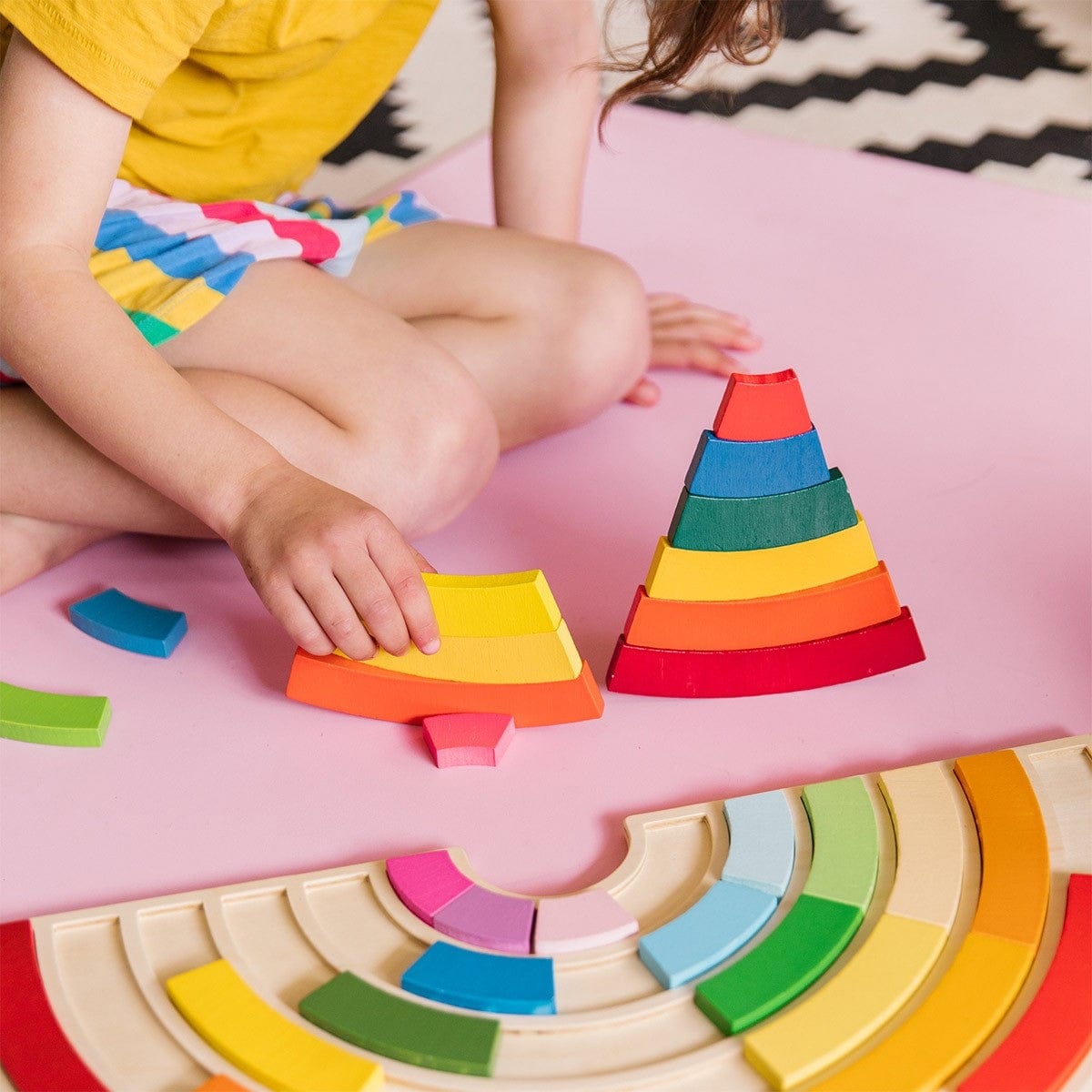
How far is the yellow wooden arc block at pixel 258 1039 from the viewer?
61 cm

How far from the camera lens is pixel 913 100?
159 centimetres

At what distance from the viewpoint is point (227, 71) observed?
0.96 metres

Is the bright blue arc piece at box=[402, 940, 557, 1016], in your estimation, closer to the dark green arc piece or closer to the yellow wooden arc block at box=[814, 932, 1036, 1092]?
the yellow wooden arc block at box=[814, 932, 1036, 1092]

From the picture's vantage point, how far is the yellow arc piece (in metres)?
0.62

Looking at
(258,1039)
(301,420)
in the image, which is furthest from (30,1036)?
(301,420)

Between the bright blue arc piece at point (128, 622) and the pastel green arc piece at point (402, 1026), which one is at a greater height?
the bright blue arc piece at point (128, 622)

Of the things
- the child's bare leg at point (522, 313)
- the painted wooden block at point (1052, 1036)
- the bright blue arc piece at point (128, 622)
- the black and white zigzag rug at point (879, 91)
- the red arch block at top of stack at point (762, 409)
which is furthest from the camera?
the black and white zigzag rug at point (879, 91)

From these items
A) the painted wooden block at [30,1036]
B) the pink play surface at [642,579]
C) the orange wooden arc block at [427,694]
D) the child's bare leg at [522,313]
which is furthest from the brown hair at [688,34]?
the painted wooden block at [30,1036]

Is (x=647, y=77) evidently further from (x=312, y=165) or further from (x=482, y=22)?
(x=482, y=22)

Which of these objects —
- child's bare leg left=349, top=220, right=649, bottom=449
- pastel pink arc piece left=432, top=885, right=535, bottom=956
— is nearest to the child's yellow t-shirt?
child's bare leg left=349, top=220, right=649, bottom=449

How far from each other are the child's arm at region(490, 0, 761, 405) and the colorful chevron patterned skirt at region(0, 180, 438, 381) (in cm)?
18

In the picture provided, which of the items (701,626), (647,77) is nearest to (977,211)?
(647,77)

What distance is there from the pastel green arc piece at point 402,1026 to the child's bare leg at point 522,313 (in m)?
0.51

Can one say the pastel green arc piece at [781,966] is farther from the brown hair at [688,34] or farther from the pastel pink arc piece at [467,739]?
the brown hair at [688,34]
